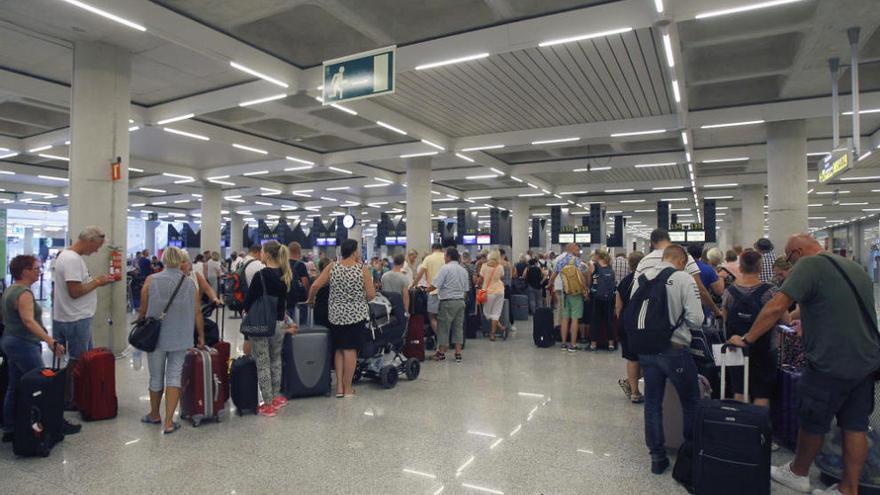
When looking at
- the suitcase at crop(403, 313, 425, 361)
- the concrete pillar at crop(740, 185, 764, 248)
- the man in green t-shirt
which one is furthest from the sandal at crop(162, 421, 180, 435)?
the concrete pillar at crop(740, 185, 764, 248)

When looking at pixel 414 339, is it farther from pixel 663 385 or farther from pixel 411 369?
pixel 663 385

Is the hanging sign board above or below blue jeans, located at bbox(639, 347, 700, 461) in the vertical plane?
above

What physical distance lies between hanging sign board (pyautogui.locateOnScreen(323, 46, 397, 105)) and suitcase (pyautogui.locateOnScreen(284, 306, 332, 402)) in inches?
120

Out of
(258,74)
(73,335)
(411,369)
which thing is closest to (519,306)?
(411,369)

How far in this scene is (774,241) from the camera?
11.0 meters

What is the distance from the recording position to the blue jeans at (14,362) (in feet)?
13.6

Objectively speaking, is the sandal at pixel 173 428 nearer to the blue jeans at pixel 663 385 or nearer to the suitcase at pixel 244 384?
the suitcase at pixel 244 384

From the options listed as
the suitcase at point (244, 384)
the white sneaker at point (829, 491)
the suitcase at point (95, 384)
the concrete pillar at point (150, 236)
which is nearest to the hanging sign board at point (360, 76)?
the suitcase at point (244, 384)

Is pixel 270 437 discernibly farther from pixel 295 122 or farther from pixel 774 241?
pixel 774 241

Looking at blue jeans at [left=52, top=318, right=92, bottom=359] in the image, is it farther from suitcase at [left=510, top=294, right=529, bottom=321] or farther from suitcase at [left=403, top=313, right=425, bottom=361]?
suitcase at [left=510, top=294, right=529, bottom=321]

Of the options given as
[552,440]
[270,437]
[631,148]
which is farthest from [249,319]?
[631,148]

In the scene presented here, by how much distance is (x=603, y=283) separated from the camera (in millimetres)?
8156

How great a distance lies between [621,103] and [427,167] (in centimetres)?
637

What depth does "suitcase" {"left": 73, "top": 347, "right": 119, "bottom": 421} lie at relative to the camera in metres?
4.76
